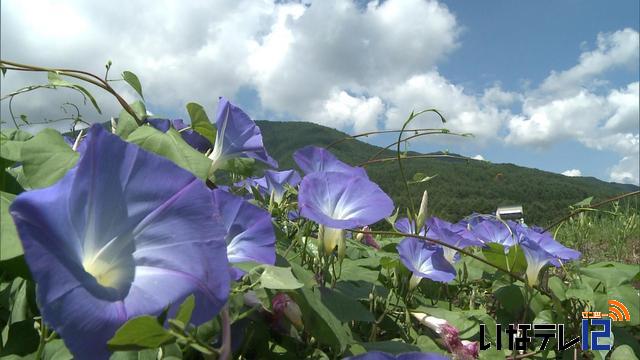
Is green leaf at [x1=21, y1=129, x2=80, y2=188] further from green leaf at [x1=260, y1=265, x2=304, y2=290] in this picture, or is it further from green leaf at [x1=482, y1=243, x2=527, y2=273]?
green leaf at [x1=482, y1=243, x2=527, y2=273]

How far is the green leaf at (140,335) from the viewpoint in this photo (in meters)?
0.48

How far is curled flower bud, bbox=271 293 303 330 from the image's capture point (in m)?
0.90

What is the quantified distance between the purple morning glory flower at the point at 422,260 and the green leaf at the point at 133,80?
748mm

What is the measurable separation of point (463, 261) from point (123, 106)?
1.25m

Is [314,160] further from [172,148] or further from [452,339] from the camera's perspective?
[172,148]

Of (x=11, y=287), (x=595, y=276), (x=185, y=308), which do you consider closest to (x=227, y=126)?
(x=11, y=287)

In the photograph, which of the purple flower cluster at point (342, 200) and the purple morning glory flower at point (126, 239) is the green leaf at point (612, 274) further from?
the purple morning glory flower at point (126, 239)

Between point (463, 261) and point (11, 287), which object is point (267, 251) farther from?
point (463, 261)

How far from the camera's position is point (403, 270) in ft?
4.88

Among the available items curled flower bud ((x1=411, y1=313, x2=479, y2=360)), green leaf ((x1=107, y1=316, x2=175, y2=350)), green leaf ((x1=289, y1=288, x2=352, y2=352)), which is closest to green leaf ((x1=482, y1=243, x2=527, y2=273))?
curled flower bud ((x1=411, y1=313, x2=479, y2=360))

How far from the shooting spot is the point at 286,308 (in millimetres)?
906

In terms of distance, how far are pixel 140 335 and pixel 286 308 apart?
431mm

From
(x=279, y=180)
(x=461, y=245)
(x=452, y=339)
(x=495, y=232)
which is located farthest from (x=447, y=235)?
(x=279, y=180)

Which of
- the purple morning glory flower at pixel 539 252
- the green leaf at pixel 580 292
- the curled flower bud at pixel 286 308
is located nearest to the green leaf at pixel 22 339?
the curled flower bud at pixel 286 308
